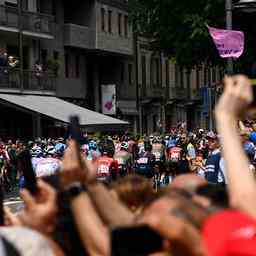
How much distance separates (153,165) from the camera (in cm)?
2655

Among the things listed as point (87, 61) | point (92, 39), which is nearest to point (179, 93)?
point (87, 61)

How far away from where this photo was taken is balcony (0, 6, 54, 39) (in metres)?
42.2

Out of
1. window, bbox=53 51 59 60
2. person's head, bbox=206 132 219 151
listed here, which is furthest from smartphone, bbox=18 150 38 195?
window, bbox=53 51 59 60

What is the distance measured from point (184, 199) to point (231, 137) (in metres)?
0.28

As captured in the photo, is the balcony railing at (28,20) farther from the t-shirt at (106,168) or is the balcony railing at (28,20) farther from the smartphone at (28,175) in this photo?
the smartphone at (28,175)

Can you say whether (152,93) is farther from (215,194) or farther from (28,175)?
(215,194)

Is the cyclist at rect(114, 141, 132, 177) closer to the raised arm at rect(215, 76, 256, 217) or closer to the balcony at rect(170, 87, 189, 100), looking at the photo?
the raised arm at rect(215, 76, 256, 217)

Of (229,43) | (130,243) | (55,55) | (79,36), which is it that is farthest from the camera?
(79,36)

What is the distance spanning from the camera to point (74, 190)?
407cm

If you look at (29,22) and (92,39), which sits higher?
→ (29,22)

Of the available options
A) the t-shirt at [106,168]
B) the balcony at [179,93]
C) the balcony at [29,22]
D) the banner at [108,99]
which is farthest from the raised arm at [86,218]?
the balcony at [179,93]

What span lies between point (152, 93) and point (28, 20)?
20.8 meters

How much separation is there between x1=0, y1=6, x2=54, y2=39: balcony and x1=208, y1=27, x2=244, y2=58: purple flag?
2111 centimetres

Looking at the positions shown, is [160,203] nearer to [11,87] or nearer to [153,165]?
[153,165]
